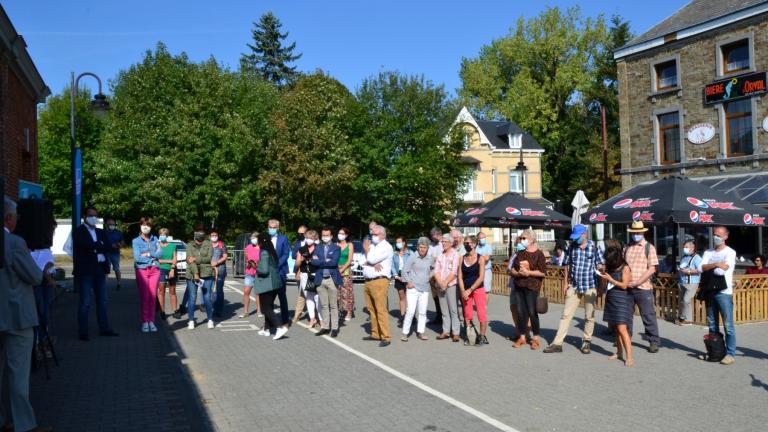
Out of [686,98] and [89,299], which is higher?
[686,98]

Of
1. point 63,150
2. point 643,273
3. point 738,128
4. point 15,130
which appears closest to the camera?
point 643,273

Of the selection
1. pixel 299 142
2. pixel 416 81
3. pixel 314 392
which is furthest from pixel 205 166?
pixel 314 392

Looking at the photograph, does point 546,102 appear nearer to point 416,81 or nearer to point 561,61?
point 561,61

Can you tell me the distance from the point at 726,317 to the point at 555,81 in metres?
49.8

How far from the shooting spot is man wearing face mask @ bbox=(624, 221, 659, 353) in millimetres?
9898

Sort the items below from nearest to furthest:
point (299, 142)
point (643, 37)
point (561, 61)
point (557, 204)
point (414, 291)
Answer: point (414, 291) → point (643, 37) → point (299, 142) → point (561, 61) → point (557, 204)

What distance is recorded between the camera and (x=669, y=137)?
2786cm

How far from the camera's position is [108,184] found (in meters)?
39.8

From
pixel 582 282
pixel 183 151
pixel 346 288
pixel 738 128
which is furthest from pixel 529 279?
pixel 183 151

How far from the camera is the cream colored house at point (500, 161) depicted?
56.2m

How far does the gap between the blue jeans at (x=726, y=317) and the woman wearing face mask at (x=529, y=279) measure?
2363 mm

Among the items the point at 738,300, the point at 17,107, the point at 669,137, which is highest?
the point at 669,137

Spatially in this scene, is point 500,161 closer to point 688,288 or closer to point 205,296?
point 688,288

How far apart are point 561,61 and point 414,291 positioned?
4996 cm
